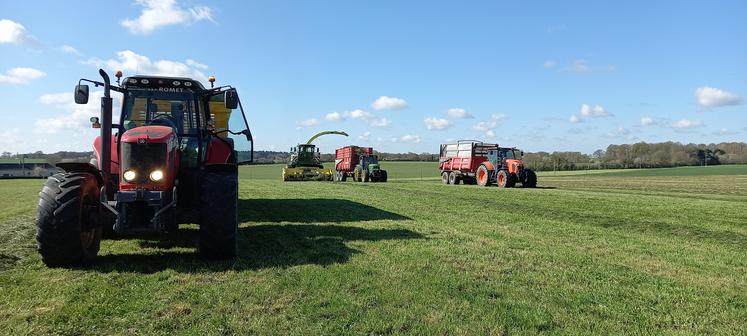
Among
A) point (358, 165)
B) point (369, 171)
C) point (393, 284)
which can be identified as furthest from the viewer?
point (358, 165)

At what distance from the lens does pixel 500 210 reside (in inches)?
519

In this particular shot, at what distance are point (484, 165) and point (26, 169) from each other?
41384 millimetres

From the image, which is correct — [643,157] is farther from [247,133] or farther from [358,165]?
[247,133]

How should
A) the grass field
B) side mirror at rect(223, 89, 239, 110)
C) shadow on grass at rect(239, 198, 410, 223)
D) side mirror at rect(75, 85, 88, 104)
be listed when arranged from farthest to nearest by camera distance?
shadow on grass at rect(239, 198, 410, 223) < side mirror at rect(223, 89, 239, 110) < side mirror at rect(75, 85, 88, 104) < the grass field

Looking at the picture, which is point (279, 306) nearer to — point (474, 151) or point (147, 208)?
point (147, 208)

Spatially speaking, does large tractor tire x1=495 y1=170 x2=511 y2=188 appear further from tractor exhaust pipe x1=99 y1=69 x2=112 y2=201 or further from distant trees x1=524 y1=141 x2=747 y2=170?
distant trees x1=524 y1=141 x2=747 y2=170

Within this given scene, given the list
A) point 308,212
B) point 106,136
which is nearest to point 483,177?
point 308,212

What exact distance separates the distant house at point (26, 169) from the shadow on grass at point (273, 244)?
42465mm

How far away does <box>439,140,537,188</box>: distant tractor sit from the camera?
80.5 ft

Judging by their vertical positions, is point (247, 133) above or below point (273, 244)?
above

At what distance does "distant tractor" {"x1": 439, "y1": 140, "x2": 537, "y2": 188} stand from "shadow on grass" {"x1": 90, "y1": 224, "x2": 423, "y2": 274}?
670 inches

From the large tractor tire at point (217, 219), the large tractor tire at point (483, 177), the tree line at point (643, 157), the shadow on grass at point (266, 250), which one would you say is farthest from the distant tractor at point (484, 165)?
the tree line at point (643, 157)

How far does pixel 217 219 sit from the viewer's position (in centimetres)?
602

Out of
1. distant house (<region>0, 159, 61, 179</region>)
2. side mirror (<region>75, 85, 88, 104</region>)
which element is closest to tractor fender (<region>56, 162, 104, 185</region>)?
side mirror (<region>75, 85, 88, 104</region>)
